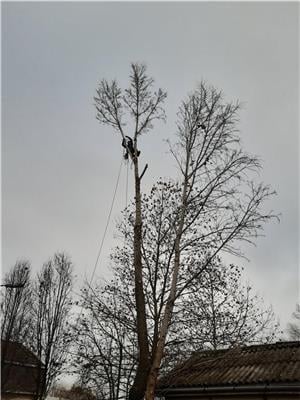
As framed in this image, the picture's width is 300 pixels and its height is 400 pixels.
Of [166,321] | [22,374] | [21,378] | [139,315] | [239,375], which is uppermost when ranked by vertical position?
[139,315]

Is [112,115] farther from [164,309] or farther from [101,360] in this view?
[101,360]

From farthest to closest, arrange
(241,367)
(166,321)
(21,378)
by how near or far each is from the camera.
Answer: (21,378)
(241,367)
(166,321)

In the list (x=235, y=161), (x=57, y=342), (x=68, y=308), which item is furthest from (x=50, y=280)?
(x=235, y=161)

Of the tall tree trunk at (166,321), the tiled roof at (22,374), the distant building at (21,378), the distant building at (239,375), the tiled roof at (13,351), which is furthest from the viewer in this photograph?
the distant building at (21,378)

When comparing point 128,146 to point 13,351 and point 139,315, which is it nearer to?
point 139,315

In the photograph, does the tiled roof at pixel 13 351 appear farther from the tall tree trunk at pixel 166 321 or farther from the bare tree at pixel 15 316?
the tall tree trunk at pixel 166 321

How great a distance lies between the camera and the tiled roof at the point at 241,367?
10023 millimetres

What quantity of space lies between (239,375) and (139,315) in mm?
3391

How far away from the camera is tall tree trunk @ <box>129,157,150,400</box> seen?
8820 mm

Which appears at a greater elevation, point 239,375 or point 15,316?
point 15,316

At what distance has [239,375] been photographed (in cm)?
1071

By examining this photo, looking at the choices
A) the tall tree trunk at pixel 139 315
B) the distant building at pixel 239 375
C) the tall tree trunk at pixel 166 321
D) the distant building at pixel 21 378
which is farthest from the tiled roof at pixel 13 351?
the tall tree trunk at pixel 166 321

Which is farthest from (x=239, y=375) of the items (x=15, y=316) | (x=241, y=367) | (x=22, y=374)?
(x=22, y=374)

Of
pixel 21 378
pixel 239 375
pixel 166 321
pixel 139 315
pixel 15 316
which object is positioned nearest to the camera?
pixel 139 315
